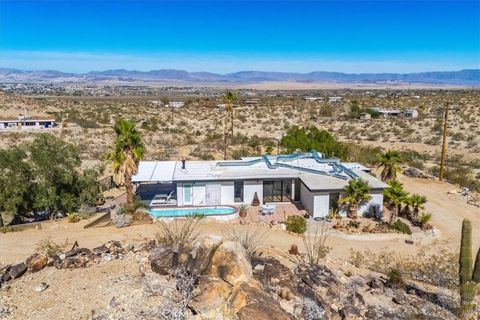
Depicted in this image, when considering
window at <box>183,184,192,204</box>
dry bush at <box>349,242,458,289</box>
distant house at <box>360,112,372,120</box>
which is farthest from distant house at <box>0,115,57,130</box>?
dry bush at <box>349,242,458,289</box>

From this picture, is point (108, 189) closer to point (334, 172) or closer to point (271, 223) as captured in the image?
point (271, 223)

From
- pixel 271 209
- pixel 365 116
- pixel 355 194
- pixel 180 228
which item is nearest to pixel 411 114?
pixel 365 116

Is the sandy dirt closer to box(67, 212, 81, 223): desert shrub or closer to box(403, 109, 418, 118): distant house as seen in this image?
box(67, 212, 81, 223): desert shrub

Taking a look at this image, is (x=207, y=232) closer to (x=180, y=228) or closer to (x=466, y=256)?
(x=180, y=228)

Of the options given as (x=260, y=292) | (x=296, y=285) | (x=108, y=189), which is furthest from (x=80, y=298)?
(x=108, y=189)

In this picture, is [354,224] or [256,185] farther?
[256,185]

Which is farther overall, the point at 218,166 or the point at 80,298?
the point at 218,166
